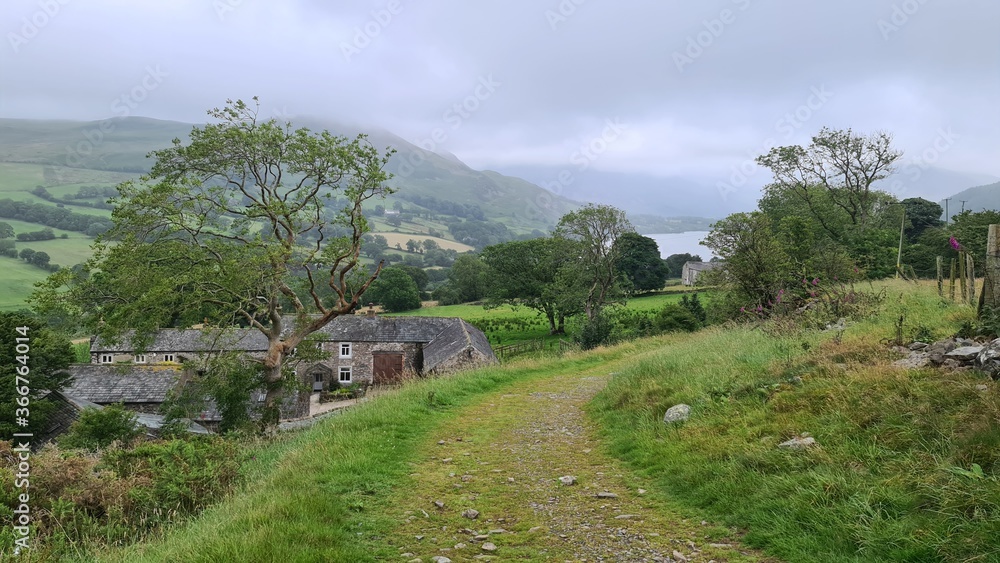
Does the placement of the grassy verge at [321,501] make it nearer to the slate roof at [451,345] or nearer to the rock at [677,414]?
the rock at [677,414]

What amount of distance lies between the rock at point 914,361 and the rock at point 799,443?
240 cm

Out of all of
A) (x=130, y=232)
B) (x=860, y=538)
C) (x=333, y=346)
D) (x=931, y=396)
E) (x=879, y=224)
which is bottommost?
(x=333, y=346)

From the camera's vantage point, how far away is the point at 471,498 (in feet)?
21.3

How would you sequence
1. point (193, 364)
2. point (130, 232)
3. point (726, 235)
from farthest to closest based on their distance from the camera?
1. point (726, 235)
2. point (193, 364)
3. point (130, 232)

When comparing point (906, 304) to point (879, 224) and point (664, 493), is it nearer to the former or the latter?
point (664, 493)

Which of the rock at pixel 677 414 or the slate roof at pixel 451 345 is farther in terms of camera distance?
the slate roof at pixel 451 345

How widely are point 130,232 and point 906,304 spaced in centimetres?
2510

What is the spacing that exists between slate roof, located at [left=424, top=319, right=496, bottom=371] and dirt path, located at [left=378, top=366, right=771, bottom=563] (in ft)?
85.0

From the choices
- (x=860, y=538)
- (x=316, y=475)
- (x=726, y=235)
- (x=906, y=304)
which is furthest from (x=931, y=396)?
(x=726, y=235)

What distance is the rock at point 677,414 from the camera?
28.1 ft

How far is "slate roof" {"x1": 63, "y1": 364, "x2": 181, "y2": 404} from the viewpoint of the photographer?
37188 millimetres

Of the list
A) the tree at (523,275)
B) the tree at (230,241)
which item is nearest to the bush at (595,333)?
the tree at (230,241)

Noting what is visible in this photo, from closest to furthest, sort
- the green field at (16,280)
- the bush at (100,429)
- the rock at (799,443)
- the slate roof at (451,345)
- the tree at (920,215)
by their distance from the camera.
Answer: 1. the rock at (799,443)
2. the bush at (100,429)
3. the slate roof at (451,345)
4. the tree at (920,215)
5. the green field at (16,280)

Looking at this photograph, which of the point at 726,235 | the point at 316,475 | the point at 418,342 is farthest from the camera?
the point at 418,342
